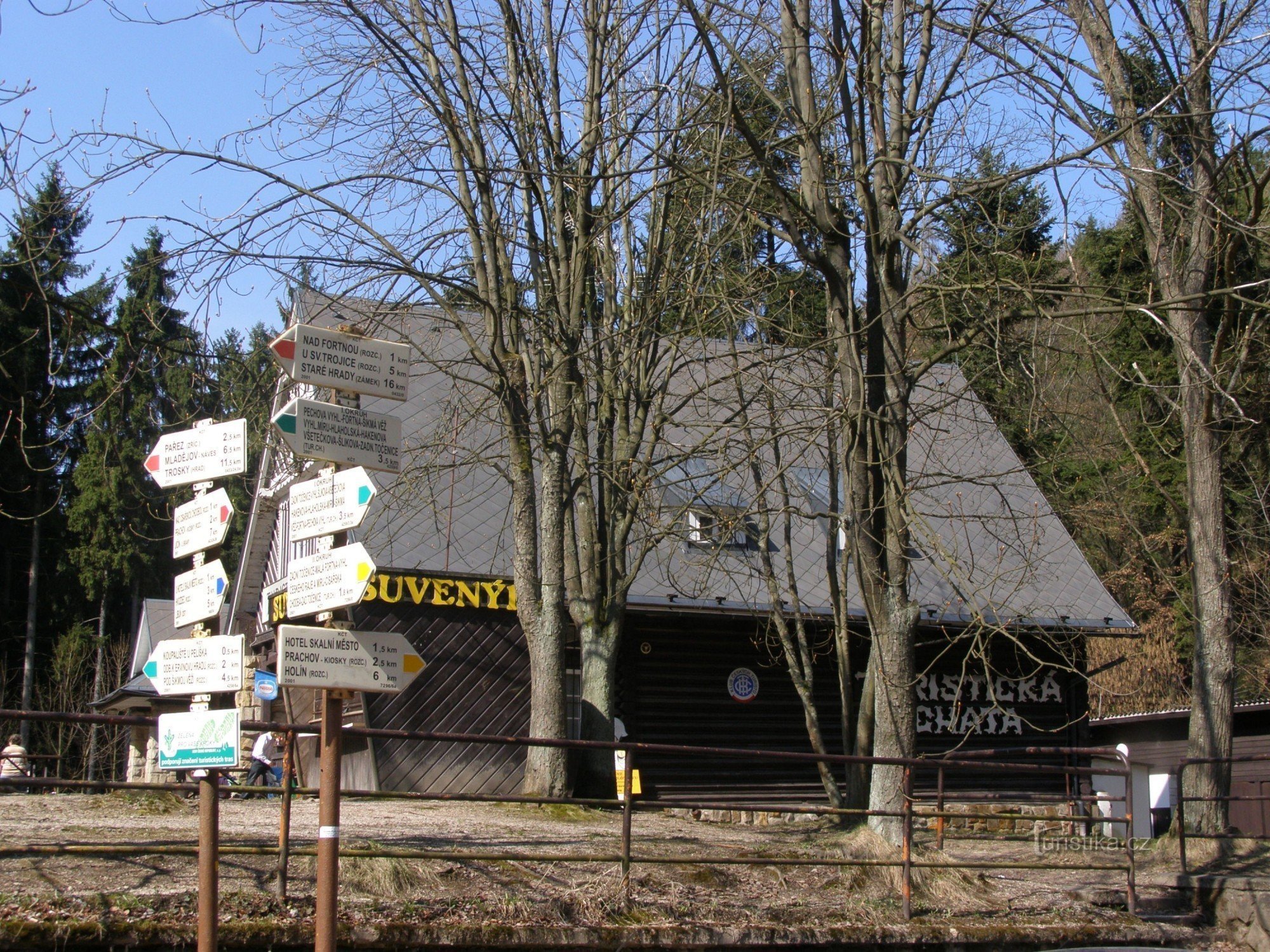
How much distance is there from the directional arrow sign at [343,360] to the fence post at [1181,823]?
8734 millimetres

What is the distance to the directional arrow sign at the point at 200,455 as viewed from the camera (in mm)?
5555

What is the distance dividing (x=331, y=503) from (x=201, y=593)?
741mm

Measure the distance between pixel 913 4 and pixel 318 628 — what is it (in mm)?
7906

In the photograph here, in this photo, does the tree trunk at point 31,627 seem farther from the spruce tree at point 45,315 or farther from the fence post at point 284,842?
the fence post at point 284,842

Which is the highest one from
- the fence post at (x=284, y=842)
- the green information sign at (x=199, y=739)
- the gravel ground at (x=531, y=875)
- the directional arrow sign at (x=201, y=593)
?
the directional arrow sign at (x=201, y=593)

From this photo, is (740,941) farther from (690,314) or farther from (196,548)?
(690,314)

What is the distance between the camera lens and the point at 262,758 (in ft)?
58.4

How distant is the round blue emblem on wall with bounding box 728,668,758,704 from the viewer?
17.8 m

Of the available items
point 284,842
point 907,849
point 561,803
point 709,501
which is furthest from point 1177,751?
point 284,842

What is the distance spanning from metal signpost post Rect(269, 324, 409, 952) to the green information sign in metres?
0.36

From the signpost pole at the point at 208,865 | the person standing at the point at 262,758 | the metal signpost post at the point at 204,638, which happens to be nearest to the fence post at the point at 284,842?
the metal signpost post at the point at 204,638

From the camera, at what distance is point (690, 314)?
12.7 metres

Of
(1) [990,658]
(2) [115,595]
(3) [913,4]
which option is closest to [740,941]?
(3) [913,4]

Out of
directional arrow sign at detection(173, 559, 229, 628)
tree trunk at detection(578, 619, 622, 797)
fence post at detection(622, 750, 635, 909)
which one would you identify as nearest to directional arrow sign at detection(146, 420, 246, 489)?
directional arrow sign at detection(173, 559, 229, 628)
